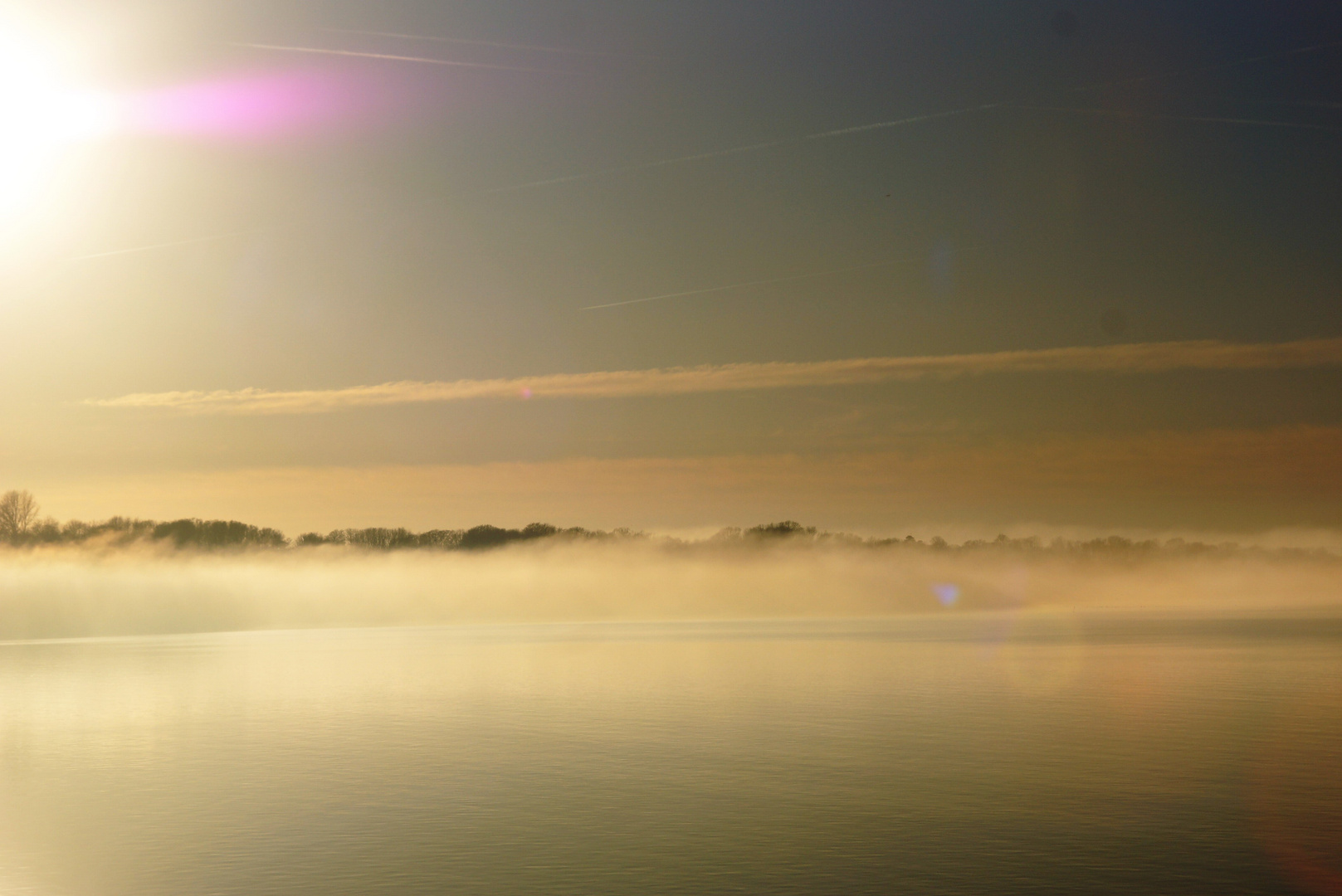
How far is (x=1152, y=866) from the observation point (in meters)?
40.9

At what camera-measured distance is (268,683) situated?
510 feet

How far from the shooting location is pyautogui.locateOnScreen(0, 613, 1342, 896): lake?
41.0m

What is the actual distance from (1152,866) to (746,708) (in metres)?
61.4

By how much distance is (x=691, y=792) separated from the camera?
58094 mm

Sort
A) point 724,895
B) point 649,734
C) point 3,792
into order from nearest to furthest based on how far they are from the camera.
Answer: point 724,895
point 3,792
point 649,734

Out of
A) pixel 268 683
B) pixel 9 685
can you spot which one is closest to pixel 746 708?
pixel 268 683

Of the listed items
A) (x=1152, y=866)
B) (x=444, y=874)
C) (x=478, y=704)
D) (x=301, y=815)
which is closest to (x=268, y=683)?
(x=478, y=704)

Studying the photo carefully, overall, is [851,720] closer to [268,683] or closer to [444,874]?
[444,874]

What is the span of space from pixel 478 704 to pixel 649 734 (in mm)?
32809

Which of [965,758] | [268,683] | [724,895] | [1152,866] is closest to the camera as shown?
[724,895]

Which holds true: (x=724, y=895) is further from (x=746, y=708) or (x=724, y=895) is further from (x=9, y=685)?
(x=9, y=685)

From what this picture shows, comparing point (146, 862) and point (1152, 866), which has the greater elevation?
point (1152, 866)

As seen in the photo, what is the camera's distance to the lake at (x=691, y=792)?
4097cm

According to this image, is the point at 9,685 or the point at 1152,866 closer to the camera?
the point at 1152,866
